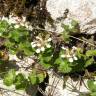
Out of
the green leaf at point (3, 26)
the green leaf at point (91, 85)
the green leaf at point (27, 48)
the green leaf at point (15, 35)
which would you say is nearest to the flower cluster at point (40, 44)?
the green leaf at point (27, 48)

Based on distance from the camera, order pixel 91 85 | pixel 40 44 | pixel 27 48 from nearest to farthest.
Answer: pixel 91 85 < pixel 40 44 < pixel 27 48

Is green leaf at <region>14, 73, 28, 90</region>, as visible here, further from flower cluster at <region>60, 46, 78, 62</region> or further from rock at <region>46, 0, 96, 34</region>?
rock at <region>46, 0, 96, 34</region>

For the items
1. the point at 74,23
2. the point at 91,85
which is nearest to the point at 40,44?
the point at 74,23

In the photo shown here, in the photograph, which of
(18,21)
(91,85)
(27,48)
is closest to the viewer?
(91,85)

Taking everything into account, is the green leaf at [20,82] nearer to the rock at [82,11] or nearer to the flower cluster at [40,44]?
the flower cluster at [40,44]

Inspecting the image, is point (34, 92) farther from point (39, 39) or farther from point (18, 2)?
point (18, 2)

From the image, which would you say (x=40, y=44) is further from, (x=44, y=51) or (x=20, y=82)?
(x=20, y=82)

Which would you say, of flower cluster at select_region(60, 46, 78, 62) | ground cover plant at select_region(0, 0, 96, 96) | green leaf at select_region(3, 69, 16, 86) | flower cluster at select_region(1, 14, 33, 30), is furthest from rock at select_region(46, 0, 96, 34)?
green leaf at select_region(3, 69, 16, 86)
